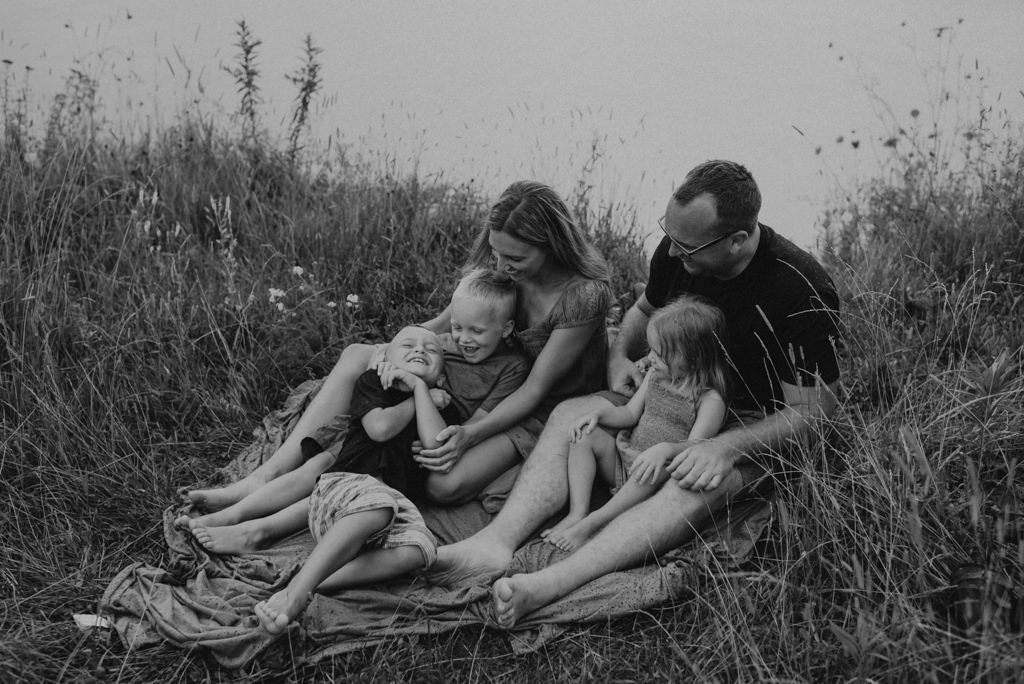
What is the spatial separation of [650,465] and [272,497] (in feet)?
4.89

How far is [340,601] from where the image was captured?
3.35 meters

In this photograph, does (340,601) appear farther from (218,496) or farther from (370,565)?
(218,496)

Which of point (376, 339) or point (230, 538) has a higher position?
point (376, 339)

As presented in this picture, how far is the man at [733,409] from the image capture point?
3.49 meters

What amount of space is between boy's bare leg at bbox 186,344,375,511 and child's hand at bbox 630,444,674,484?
4.30 feet

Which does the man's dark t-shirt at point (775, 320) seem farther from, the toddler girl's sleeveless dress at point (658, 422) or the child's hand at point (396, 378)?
the child's hand at point (396, 378)

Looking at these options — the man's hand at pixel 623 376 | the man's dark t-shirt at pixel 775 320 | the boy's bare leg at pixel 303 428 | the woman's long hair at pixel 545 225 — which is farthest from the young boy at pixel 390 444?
the man's dark t-shirt at pixel 775 320

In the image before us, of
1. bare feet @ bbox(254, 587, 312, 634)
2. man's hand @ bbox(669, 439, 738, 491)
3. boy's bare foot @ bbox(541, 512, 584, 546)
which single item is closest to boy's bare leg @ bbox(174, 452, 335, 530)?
bare feet @ bbox(254, 587, 312, 634)

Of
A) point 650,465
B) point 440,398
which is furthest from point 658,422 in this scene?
point 440,398

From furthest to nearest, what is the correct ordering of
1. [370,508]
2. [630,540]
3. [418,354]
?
[418,354] < [630,540] < [370,508]

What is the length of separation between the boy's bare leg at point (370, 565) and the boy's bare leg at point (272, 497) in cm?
57

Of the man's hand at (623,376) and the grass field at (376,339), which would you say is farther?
the man's hand at (623,376)

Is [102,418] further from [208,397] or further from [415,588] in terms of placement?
[415,588]

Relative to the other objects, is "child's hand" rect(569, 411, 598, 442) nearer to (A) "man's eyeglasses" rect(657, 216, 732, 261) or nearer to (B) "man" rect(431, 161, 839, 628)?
(B) "man" rect(431, 161, 839, 628)
